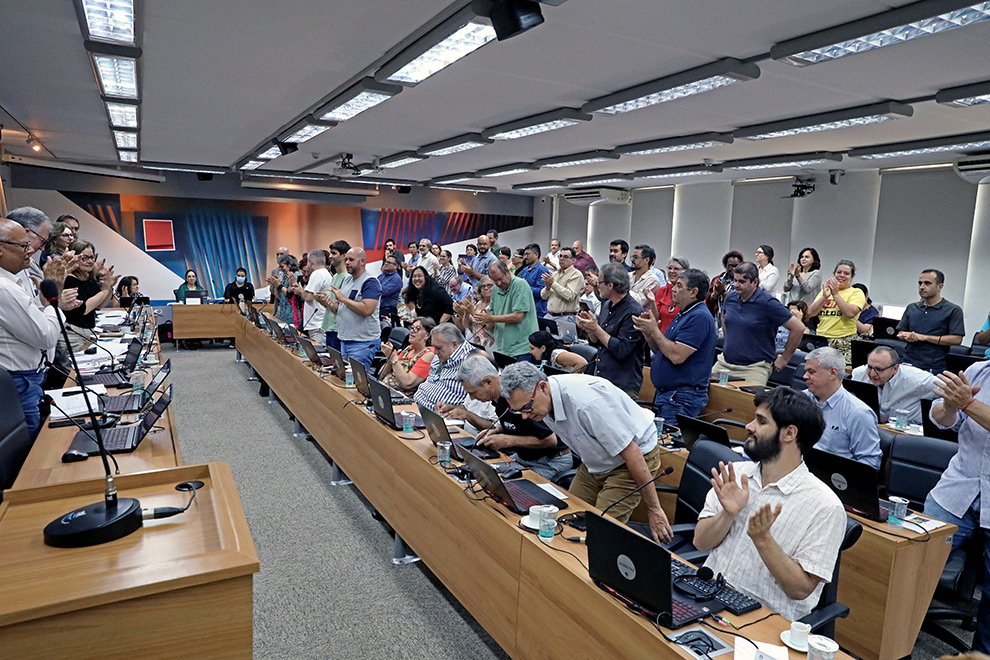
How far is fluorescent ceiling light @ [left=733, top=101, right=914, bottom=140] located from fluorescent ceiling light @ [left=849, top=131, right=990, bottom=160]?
136cm

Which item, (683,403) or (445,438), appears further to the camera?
A: (683,403)

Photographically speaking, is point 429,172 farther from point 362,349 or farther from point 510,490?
point 510,490

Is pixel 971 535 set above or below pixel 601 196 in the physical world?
below

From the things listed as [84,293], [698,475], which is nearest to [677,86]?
[698,475]

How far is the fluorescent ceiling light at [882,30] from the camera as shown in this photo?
267cm

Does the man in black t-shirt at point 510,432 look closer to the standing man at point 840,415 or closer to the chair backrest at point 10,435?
the standing man at point 840,415

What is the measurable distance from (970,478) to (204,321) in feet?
33.9

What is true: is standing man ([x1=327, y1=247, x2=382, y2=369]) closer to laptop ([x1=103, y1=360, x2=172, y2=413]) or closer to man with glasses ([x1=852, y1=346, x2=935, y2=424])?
laptop ([x1=103, y1=360, x2=172, y2=413])

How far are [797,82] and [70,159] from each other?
34.3ft

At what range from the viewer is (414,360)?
4.51 metres

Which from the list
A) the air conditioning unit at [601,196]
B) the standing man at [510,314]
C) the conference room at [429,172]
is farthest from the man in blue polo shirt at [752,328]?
the air conditioning unit at [601,196]

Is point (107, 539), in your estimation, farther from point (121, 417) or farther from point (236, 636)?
point (121, 417)

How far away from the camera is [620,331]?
402 cm

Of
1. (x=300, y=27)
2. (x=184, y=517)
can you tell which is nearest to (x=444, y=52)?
(x=300, y=27)
